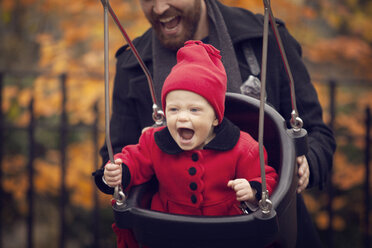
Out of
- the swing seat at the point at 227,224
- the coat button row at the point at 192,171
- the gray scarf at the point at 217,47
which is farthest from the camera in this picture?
the gray scarf at the point at 217,47

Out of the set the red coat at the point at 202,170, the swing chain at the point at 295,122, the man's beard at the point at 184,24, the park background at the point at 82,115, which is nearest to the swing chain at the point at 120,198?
the red coat at the point at 202,170

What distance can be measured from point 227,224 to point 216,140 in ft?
1.51

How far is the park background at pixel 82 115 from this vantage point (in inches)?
149

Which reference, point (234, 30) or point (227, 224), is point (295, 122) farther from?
point (234, 30)

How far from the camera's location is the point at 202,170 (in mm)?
1534

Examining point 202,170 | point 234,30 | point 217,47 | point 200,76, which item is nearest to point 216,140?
point 202,170

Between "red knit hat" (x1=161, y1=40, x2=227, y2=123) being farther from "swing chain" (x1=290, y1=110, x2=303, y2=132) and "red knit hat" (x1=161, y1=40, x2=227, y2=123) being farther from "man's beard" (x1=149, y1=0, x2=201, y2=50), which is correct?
"man's beard" (x1=149, y1=0, x2=201, y2=50)

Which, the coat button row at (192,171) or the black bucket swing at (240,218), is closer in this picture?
the black bucket swing at (240,218)

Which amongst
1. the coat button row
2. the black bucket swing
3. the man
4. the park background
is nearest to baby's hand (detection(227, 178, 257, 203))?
the black bucket swing

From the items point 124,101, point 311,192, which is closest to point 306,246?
point 124,101

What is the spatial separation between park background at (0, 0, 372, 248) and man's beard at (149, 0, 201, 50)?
5.43 ft

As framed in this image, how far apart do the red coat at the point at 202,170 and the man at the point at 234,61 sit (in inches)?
13.2

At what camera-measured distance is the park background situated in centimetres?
378

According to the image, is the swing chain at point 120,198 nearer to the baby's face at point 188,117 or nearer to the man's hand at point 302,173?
the baby's face at point 188,117
